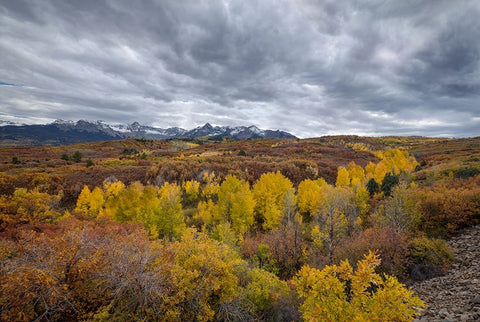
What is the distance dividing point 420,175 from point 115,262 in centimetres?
5890

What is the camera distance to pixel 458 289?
10.7m

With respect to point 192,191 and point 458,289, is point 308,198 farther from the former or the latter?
point 458,289

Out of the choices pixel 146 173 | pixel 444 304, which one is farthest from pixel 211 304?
pixel 146 173

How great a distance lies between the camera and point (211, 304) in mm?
9766

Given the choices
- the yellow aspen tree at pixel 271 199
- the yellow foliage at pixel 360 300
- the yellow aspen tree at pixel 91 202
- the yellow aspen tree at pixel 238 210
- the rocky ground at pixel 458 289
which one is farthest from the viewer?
the yellow aspen tree at pixel 91 202

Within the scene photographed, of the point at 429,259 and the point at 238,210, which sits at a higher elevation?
the point at 429,259

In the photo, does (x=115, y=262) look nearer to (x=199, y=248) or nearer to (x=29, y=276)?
(x=29, y=276)

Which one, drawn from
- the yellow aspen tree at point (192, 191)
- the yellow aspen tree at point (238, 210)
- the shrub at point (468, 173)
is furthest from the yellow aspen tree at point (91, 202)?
the shrub at point (468, 173)

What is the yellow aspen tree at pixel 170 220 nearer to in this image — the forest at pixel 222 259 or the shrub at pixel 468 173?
the forest at pixel 222 259

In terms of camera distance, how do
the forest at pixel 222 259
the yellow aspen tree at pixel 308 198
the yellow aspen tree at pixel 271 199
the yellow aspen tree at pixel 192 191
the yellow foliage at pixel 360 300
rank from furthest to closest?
the yellow aspen tree at pixel 192 191 → the yellow aspen tree at pixel 308 198 → the yellow aspen tree at pixel 271 199 → the forest at pixel 222 259 → the yellow foliage at pixel 360 300

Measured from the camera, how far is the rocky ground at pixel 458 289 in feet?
28.1

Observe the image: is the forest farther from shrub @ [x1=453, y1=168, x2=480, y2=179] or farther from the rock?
the rock

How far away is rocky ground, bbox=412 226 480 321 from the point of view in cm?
858

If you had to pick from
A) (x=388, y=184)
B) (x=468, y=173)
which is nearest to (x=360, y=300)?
(x=388, y=184)
